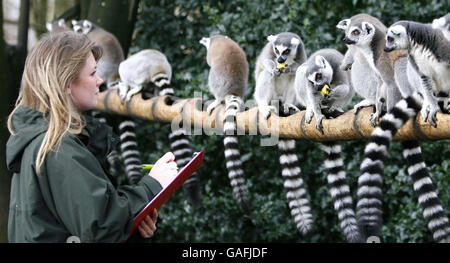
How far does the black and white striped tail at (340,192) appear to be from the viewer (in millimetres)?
3270

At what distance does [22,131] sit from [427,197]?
7.46 feet

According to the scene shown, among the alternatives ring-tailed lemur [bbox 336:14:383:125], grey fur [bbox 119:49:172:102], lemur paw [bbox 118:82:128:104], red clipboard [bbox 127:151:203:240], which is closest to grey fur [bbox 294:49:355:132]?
ring-tailed lemur [bbox 336:14:383:125]

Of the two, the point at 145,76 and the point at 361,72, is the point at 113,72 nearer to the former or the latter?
the point at 145,76

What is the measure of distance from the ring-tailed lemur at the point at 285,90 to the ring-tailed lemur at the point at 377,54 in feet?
2.32

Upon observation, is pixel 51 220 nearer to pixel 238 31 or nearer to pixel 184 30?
pixel 238 31

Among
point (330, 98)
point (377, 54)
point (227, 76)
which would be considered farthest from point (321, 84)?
point (227, 76)

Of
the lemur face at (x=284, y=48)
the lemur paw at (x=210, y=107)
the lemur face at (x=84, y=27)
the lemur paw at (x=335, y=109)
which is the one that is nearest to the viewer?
the lemur paw at (x=335, y=109)

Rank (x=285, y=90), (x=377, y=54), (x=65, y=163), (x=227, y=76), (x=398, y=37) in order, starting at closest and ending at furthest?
(x=65, y=163) < (x=398, y=37) < (x=377, y=54) < (x=285, y=90) < (x=227, y=76)

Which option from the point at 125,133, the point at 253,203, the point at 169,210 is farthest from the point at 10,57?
the point at 253,203

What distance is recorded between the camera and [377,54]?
3605 mm

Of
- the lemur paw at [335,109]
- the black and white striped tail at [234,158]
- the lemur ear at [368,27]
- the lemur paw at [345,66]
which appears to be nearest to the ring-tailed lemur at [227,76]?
the black and white striped tail at [234,158]

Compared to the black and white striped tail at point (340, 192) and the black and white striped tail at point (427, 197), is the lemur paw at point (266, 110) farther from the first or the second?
the black and white striped tail at point (427, 197)

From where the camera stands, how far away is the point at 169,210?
6473mm
